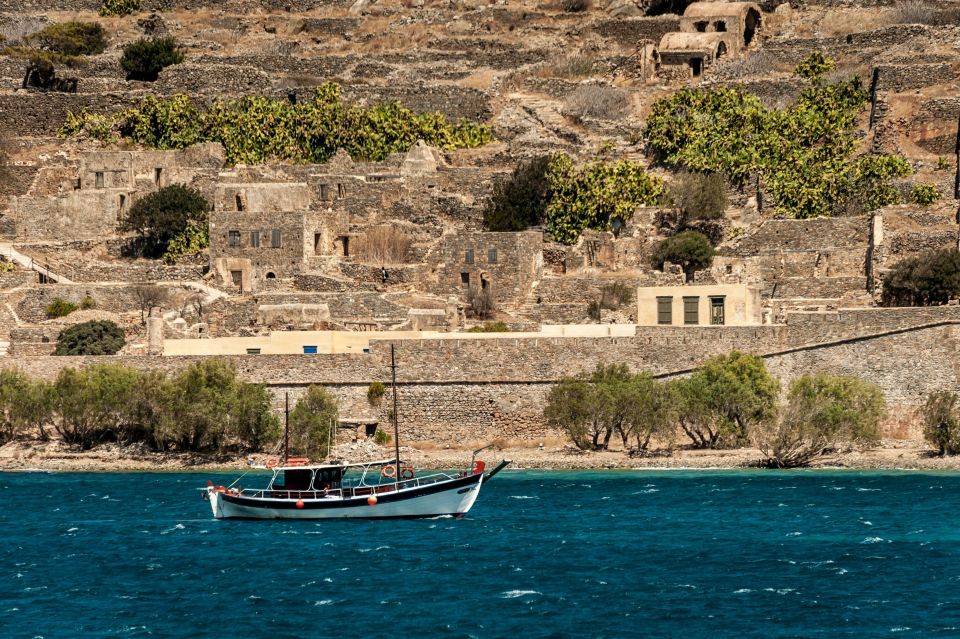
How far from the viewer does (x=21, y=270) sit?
286 ft

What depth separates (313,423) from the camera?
76.9m

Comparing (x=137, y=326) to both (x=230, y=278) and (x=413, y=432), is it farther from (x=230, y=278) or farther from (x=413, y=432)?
(x=413, y=432)

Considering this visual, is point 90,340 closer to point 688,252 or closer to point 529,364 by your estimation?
point 529,364

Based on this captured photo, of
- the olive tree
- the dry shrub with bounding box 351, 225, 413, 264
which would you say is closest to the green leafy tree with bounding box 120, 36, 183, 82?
the dry shrub with bounding box 351, 225, 413, 264

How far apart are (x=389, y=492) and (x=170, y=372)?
47.0 feet

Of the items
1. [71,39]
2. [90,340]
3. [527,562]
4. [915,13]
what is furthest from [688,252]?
[71,39]

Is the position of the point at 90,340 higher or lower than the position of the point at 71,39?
lower

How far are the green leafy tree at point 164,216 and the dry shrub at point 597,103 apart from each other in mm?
14769

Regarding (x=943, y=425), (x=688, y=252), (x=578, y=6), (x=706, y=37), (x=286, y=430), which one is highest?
(x=578, y=6)

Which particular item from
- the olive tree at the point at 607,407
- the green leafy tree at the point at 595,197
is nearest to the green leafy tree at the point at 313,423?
the olive tree at the point at 607,407

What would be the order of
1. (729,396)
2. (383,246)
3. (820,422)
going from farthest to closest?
(383,246) → (729,396) → (820,422)

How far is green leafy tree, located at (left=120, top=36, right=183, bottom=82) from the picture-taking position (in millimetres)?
102875

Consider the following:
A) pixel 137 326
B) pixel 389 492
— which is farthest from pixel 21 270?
pixel 389 492

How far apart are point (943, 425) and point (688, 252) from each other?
12.4 m
